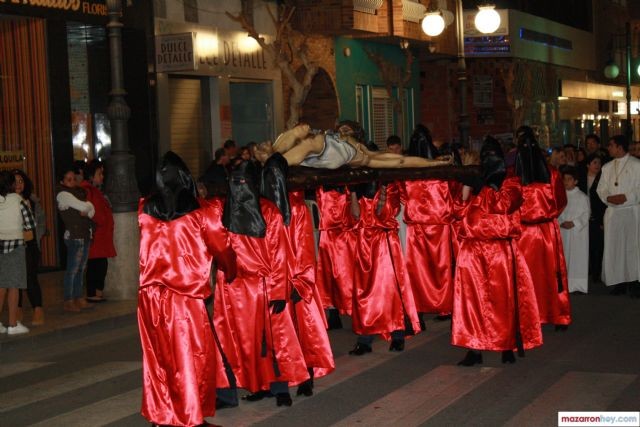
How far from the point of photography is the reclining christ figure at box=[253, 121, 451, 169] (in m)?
9.19

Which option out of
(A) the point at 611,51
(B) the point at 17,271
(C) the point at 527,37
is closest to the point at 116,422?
(B) the point at 17,271

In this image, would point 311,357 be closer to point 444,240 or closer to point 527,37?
point 444,240

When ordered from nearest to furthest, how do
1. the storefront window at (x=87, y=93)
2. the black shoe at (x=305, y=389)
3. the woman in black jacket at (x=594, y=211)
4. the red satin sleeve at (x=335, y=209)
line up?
1. the black shoe at (x=305, y=389)
2. the red satin sleeve at (x=335, y=209)
3. the woman in black jacket at (x=594, y=211)
4. the storefront window at (x=87, y=93)

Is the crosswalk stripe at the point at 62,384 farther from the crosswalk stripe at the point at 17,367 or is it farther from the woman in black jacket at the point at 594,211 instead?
the woman in black jacket at the point at 594,211

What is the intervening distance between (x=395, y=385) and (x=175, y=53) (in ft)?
39.6

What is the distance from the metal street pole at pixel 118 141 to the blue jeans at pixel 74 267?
1077 millimetres

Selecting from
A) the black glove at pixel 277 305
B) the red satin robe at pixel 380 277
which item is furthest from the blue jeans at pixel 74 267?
the black glove at pixel 277 305

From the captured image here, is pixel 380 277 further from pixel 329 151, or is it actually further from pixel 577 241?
pixel 577 241

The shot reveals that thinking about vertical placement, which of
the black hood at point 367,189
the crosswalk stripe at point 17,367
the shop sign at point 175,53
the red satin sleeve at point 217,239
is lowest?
the crosswalk stripe at point 17,367

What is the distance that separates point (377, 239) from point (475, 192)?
1366 millimetres

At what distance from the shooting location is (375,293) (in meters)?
10.8

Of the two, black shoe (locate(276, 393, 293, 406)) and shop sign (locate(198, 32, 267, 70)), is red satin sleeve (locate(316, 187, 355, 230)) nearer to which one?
black shoe (locate(276, 393, 293, 406))

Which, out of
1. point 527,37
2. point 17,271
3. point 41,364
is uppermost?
point 527,37

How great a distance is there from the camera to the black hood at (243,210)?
789cm
